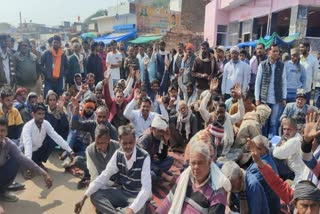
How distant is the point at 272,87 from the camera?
6.13 meters

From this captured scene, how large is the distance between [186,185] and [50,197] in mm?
2363

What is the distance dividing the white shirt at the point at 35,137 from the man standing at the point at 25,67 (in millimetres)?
2666

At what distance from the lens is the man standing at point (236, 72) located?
6535 millimetres

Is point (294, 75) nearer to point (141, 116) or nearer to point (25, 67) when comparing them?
point (141, 116)

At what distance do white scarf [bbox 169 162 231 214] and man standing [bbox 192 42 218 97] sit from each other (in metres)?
4.39

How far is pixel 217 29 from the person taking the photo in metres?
21.9

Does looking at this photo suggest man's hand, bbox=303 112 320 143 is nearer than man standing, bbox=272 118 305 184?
Yes

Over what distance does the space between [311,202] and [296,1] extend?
11.4m

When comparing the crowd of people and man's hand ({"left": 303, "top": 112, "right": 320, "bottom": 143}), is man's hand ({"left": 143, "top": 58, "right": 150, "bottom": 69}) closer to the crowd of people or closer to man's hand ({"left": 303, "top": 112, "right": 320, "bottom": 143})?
the crowd of people

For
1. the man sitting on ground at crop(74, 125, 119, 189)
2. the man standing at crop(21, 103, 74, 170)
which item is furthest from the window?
the man sitting on ground at crop(74, 125, 119, 189)

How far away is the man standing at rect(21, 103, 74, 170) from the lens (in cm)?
462

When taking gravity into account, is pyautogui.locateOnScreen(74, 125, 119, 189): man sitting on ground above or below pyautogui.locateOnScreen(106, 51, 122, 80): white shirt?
below

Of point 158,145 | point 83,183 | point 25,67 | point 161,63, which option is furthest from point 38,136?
point 161,63

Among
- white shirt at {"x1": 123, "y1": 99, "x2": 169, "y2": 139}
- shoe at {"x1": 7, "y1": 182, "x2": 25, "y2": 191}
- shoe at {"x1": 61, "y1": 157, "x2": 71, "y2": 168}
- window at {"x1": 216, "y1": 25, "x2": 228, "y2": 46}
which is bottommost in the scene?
shoe at {"x1": 7, "y1": 182, "x2": 25, "y2": 191}
